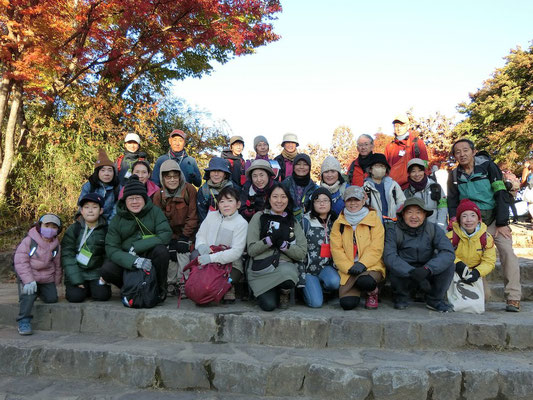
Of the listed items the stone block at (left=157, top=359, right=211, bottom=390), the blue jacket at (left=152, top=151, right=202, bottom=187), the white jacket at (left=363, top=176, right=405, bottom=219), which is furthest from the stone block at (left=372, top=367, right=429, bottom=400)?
the blue jacket at (left=152, top=151, right=202, bottom=187)

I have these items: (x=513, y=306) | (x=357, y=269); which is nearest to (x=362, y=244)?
(x=357, y=269)

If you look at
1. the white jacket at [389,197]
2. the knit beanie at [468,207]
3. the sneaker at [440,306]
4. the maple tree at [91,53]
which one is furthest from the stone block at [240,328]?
the maple tree at [91,53]

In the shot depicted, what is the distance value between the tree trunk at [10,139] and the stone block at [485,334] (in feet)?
26.8

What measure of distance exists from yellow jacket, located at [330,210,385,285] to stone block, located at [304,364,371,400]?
1242 mm

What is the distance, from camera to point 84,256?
4.45 meters

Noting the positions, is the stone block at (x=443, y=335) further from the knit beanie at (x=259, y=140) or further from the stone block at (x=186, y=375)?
the knit beanie at (x=259, y=140)

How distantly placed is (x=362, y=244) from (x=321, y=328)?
1.13m

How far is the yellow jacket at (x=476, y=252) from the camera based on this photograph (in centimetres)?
422

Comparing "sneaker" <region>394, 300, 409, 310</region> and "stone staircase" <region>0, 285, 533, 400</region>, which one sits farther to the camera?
"sneaker" <region>394, 300, 409, 310</region>

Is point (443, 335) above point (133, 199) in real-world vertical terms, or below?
below

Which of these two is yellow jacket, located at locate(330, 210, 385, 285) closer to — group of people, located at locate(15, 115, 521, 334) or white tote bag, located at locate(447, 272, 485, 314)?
group of people, located at locate(15, 115, 521, 334)

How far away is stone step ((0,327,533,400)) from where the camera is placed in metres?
3.04

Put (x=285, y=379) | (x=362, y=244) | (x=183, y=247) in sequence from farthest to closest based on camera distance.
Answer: (x=183, y=247) < (x=362, y=244) < (x=285, y=379)

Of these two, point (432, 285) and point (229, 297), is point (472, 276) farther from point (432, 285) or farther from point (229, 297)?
point (229, 297)
